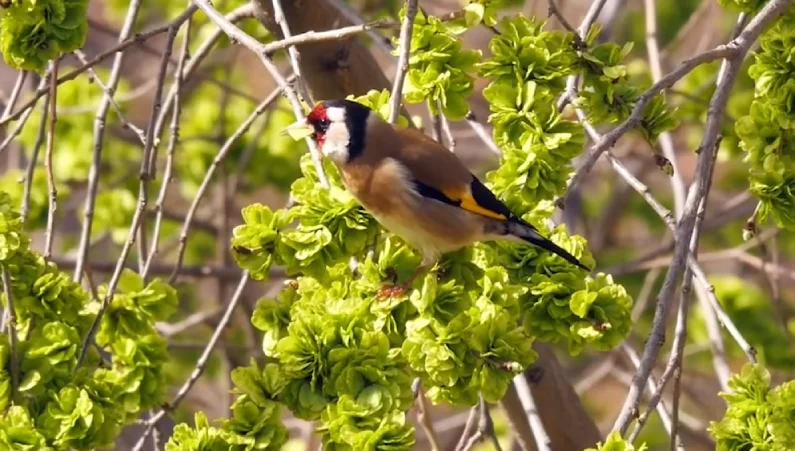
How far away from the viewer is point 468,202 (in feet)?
9.26

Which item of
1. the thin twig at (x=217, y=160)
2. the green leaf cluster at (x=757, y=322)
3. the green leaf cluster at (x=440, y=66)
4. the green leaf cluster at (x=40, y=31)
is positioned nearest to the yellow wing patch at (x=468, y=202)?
the green leaf cluster at (x=440, y=66)

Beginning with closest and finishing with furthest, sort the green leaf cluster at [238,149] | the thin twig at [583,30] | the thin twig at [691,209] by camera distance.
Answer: the thin twig at [691,209] → the thin twig at [583,30] → the green leaf cluster at [238,149]

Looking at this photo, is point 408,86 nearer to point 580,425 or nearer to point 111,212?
point 580,425

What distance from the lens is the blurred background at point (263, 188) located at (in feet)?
15.5

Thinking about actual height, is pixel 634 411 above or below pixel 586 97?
below

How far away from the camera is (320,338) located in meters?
2.18

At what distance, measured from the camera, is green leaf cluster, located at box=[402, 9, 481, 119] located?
2475mm

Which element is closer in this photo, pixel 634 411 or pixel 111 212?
pixel 634 411

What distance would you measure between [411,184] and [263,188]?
9.74 ft

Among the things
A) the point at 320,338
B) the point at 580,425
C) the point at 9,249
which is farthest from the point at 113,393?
the point at 580,425

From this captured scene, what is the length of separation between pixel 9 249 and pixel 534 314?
41.4 inches

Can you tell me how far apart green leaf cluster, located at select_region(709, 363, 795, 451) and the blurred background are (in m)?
1.67

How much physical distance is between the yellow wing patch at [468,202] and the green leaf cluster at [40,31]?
0.93 m

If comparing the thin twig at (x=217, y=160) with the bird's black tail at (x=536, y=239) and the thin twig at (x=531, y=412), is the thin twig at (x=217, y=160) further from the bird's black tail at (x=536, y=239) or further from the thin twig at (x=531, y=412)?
the thin twig at (x=531, y=412)
